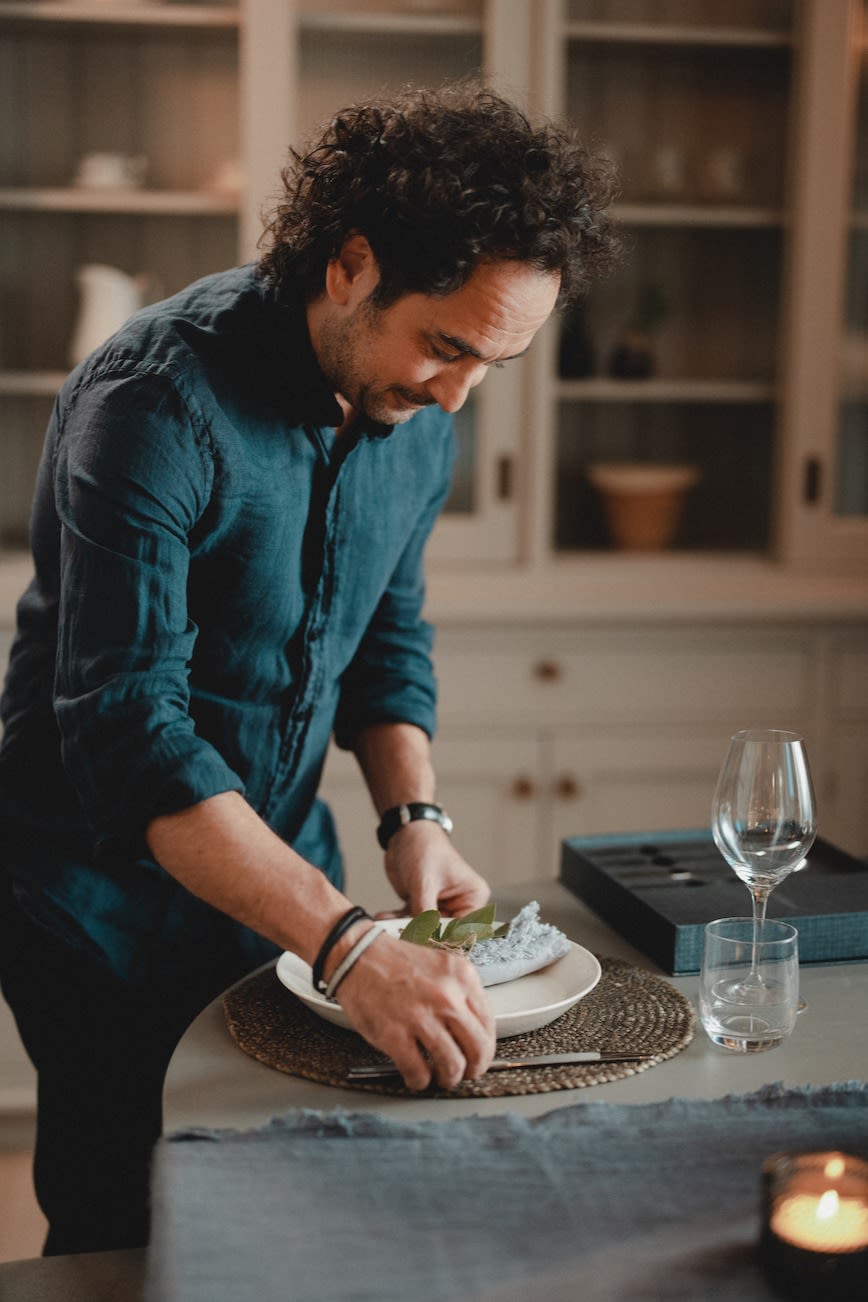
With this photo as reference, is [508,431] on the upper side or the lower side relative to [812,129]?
lower

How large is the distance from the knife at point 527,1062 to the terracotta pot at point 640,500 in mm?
2010

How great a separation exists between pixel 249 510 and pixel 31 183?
1.80 metres

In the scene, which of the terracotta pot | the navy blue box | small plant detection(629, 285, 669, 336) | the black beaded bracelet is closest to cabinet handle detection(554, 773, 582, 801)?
the terracotta pot

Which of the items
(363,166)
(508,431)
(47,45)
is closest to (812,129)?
(508,431)

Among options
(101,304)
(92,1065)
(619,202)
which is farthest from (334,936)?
(619,202)

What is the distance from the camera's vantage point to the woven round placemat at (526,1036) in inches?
39.8

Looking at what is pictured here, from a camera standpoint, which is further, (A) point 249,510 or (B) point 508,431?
(B) point 508,431

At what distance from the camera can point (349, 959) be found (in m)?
1.03

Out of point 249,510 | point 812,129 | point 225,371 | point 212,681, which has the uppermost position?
point 812,129

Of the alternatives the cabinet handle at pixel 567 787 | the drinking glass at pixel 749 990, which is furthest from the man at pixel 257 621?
the cabinet handle at pixel 567 787

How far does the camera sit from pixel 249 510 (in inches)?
51.4

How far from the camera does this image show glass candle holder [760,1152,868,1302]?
0.75m

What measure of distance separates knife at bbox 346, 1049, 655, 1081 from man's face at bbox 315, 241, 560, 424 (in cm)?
58

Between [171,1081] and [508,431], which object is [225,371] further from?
[508,431]
